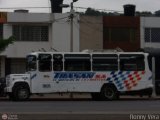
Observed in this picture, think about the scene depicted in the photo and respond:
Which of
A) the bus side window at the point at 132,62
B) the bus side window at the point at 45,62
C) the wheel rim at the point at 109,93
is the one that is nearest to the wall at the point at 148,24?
the bus side window at the point at 132,62

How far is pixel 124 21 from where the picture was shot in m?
55.5

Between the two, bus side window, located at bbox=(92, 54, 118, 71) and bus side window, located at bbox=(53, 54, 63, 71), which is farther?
bus side window, located at bbox=(92, 54, 118, 71)

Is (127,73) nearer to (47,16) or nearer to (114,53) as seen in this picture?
(114,53)

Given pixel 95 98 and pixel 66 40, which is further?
pixel 66 40

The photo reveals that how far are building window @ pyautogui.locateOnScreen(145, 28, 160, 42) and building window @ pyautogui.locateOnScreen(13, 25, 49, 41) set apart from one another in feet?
30.3

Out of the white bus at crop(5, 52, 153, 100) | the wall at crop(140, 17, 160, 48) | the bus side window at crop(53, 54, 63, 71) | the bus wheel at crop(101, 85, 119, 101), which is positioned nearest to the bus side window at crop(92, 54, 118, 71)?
the white bus at crop(5, 52, 153, 100)

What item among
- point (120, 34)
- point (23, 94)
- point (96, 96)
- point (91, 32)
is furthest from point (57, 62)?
point (120, 34)

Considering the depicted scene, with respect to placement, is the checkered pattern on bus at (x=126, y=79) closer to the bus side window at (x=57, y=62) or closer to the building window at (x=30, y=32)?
the bus side window at (x=57, y=62)

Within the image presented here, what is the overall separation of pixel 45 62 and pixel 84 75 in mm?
2285

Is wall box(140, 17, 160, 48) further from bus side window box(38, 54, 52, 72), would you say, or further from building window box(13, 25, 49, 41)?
bus side window box(38, 54, 52, 72)

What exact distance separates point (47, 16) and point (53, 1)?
3697mm

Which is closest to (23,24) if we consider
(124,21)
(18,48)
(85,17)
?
(18,48)

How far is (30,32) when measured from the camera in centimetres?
5381

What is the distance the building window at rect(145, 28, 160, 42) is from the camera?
56.4 meters
